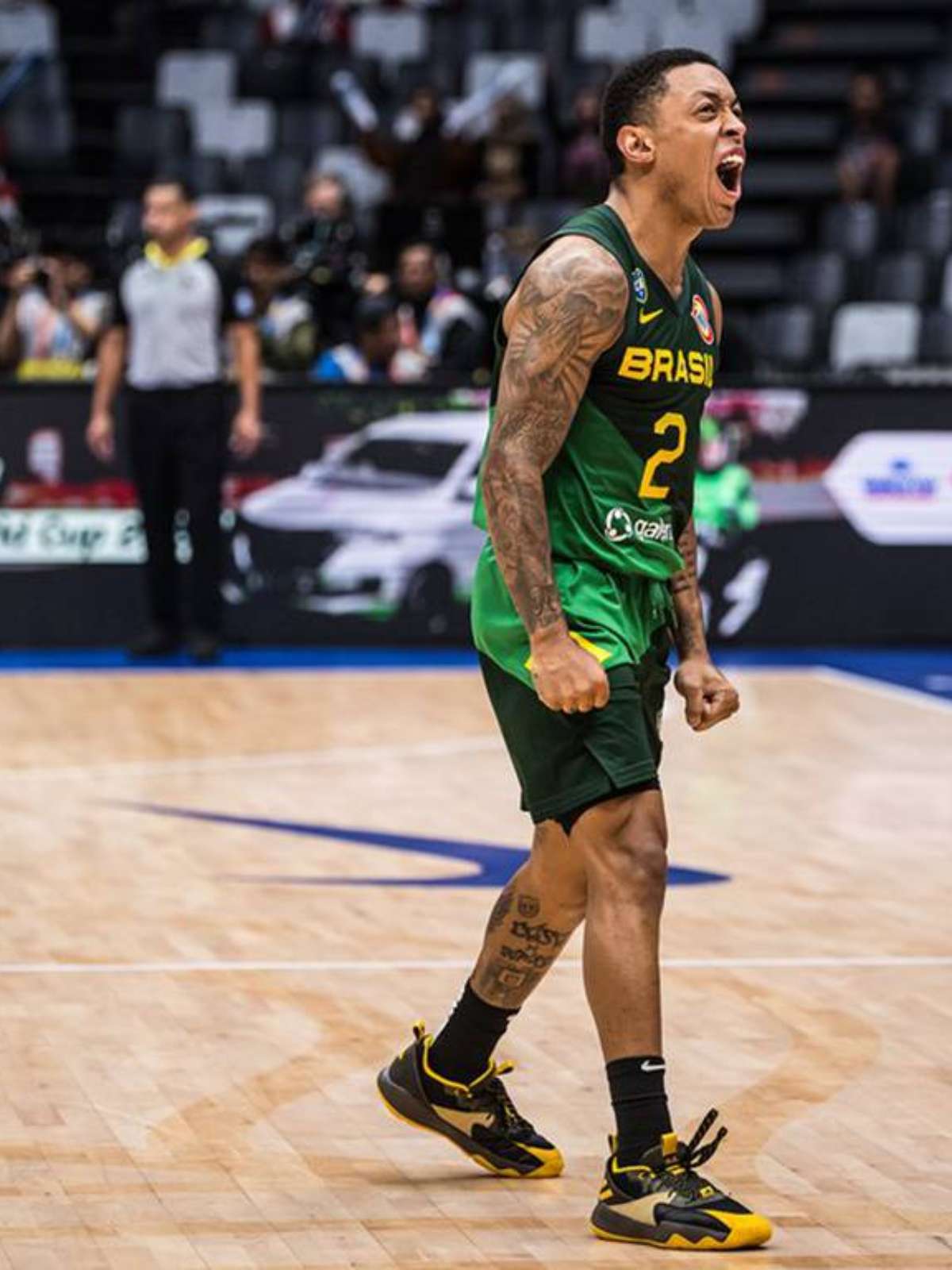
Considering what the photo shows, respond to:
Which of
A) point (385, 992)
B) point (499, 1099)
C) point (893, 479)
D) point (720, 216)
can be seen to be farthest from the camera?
point (893, 479)

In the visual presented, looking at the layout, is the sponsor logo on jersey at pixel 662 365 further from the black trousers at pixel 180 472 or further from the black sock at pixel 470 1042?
the black trousers at pixel 180 472

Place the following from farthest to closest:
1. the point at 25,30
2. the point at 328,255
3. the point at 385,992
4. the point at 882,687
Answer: the point at 25,30
the point at 328,255
the point at 882,687
the point at 385,992

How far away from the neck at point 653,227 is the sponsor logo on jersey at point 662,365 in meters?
0.13

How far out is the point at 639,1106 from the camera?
4.53 m

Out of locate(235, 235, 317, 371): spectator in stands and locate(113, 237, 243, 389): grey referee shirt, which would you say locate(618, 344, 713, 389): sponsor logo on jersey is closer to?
locate(113, 237, 243, 389): grey referee shirt

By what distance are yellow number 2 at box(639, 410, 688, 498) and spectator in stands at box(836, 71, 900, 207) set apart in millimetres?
14553

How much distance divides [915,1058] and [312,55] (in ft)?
51.6

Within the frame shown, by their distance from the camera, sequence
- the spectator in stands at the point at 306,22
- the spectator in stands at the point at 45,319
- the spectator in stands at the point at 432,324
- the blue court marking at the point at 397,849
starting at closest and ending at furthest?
the blue court marking at the point at 397,849 < the spectator in stands at the point at 432,324 < the spectator in stands at the point at 45,319 < the spectator in stands at the point at 306,22

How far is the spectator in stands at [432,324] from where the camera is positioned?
14414 mm

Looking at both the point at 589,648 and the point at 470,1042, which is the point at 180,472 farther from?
the point at 589,648

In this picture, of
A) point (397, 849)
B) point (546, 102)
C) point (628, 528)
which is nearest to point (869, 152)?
point (546, 102)

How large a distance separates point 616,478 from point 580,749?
47 centimetres

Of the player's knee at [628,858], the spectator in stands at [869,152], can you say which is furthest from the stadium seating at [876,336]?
the player's knee at [628,858]

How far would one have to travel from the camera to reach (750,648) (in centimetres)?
1402
